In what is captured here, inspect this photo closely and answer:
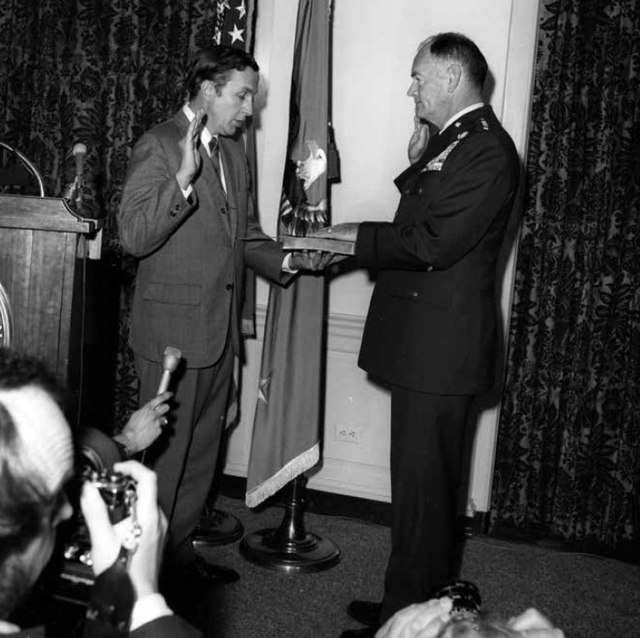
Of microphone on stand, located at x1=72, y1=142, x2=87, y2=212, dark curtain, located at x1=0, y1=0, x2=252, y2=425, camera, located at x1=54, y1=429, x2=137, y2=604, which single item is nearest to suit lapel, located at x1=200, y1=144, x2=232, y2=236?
microphone on stand, located at x1=72, y1=142, x2=87, y2=212

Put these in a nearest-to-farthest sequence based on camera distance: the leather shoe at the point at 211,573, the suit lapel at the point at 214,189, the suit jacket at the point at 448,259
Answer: the suit jacket at the point at 448,259 → the suit lapel at the point at 214,189 → the leather shoe at the point at 211,573

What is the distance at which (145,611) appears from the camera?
A: 3.40 ft

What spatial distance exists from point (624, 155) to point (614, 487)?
4.22ft

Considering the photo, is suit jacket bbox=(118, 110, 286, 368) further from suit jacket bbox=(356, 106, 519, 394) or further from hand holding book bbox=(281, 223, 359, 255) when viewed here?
suit jacket bbox=(356, 106, 519, 394)

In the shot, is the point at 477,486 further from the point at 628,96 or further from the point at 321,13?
the point at 321,13

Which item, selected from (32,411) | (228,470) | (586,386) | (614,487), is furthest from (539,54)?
(32,411)

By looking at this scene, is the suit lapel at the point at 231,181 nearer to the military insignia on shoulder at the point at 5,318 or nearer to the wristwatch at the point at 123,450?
the military insignia on shoulder at the point at 5,318

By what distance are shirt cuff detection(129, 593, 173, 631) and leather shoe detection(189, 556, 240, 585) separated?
2.06 m

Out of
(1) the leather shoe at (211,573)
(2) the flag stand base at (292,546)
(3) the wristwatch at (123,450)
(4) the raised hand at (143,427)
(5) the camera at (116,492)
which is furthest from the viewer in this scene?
(2) the flag stand base at (292,546)

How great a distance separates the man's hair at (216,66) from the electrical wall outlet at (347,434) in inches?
62.2

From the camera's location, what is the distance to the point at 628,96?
3.34 metres

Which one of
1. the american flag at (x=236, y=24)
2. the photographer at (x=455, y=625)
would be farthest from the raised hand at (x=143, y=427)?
the american flag at (x=236, y=24)

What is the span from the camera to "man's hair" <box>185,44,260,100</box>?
9.72 ft

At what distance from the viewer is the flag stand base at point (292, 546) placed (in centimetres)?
327
